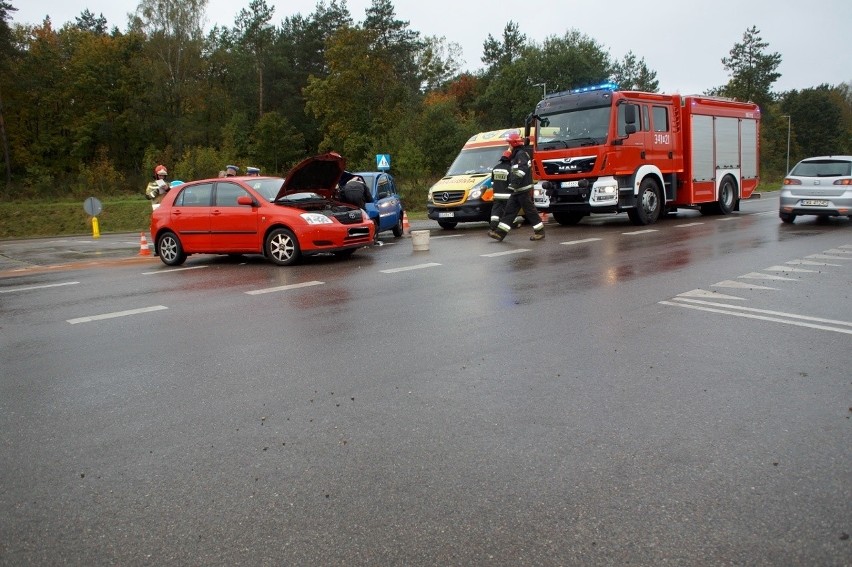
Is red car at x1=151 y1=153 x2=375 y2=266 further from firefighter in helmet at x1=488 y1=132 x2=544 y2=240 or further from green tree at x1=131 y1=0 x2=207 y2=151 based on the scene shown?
green tree at x1=131 y1=0 x2=207 y2=151

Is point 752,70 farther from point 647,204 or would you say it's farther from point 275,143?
point 647,204

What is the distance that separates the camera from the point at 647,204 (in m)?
18.3

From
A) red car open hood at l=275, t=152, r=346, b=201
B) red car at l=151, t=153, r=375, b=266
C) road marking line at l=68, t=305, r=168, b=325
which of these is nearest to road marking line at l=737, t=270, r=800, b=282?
red car at l=151, t=153, r=375, b=266

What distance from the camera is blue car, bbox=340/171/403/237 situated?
17594 mm

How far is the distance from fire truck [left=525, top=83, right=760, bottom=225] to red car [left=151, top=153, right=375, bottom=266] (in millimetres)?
6297

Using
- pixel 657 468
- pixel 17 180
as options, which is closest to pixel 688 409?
pixel 657 468

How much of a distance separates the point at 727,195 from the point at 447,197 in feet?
27.8

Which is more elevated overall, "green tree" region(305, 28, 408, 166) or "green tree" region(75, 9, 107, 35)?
"green tree" region(75, 9, 107, 35)

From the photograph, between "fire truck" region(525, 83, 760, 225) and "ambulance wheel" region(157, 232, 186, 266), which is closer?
"ambulance wheel" region(157, 232, 186, 266)

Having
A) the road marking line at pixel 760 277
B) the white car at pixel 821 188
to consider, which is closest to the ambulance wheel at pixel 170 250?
the road marking line at pixel 760 277

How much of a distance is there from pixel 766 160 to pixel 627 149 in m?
62.5

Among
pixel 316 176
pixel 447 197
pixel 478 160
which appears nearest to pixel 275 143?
pixel 478 160

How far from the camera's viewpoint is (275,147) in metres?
68.3

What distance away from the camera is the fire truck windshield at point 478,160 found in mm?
19797
